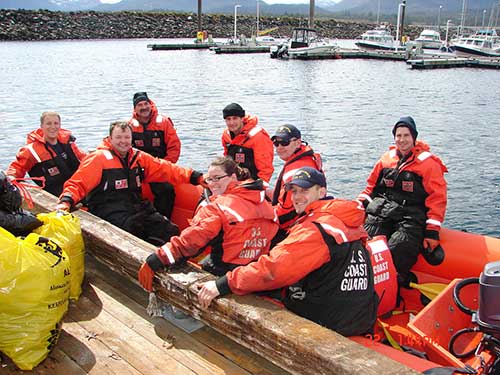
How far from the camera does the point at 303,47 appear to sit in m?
42.2

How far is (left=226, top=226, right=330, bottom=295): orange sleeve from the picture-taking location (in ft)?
8.42

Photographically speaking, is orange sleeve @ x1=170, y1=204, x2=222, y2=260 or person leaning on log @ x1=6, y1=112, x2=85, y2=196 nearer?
orange sleeve @ x1=170, y1=204, x2=222, y2=260

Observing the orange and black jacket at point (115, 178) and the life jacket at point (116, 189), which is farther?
the life jacket at point (116, 189)

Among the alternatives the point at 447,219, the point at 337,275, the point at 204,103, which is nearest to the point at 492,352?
the point at 337,275

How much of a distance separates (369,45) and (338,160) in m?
38.8

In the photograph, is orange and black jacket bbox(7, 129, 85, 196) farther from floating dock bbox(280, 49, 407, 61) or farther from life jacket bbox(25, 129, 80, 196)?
floating dock bbox(280, 49, 407, 61)

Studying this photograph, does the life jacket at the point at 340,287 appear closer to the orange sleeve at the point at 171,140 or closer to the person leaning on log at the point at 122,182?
the person leaning on log at the point at 122,182

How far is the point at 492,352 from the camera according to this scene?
2.80m

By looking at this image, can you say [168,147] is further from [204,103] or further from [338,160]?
[204,103]

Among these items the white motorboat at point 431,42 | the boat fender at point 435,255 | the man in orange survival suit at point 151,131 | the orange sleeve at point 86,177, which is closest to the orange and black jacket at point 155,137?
the man in orange survival suit at point 151,131

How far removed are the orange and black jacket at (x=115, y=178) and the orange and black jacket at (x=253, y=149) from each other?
82 cm

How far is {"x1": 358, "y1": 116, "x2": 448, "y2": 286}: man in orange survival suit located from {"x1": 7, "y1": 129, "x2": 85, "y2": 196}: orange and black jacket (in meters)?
2.91

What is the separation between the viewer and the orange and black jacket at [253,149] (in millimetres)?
5383

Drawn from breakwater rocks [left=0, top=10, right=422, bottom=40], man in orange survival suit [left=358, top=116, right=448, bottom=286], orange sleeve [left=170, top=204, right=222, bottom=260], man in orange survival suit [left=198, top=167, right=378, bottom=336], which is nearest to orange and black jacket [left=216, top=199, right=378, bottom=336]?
man in orange survival suit [left=198, top=167, right=378, bottom=336]
